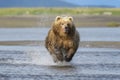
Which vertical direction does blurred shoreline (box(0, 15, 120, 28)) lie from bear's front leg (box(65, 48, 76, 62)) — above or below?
below

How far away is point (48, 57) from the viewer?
24594mm

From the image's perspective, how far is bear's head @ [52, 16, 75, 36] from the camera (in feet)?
73.4

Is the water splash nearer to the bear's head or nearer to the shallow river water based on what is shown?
the shallow river water

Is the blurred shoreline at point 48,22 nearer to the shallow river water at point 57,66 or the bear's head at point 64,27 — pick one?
the shallow river water at point 57,66

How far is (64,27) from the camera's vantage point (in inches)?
878

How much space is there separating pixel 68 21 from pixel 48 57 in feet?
7.97

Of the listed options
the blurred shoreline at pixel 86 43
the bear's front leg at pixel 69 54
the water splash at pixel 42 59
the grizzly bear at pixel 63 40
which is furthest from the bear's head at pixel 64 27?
the blurred shoreline at pixel 86 43

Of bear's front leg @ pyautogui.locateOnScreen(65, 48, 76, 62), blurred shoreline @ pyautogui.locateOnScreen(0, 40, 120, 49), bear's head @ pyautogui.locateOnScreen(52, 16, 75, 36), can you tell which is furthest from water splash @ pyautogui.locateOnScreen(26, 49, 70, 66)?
blurred shoreline @ pyautogui.locateOnScreen(0, 40, 120, 49)

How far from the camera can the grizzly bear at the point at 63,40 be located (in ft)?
73.9

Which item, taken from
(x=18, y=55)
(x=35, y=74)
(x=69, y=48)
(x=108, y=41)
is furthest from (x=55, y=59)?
(x=108, y=41)

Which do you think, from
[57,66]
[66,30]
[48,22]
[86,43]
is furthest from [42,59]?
Answer: [48,22]

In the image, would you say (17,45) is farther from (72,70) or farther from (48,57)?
(72,70)

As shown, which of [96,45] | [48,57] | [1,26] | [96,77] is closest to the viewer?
[96,77]

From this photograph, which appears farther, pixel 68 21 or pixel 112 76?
pixel 68 21
